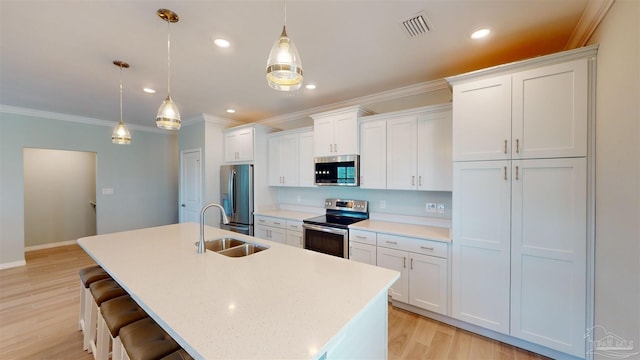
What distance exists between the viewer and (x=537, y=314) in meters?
1.90

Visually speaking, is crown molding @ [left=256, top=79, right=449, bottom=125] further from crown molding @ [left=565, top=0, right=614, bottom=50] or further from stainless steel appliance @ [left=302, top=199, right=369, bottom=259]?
stainless steel appliance @ [left=302, top=199, right=369, bottom=259]

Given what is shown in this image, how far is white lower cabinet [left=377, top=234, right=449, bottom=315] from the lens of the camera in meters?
2.35

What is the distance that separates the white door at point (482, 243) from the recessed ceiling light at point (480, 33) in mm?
1032

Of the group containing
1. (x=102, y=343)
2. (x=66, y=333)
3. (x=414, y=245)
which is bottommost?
(x=66, y=333)

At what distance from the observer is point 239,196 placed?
4.14 meters

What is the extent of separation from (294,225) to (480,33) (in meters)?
2.99

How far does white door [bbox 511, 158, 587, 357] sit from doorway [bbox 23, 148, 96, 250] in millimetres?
7670

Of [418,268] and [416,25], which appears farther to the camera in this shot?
[418,268]

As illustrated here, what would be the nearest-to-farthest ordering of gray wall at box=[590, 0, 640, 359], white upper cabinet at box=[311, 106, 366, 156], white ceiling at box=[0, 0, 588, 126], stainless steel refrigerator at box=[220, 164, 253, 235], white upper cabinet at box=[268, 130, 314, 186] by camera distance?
gray wall at box=[590, 0, 640, 359] → white ceiling at box=[0, 0, 588, 126] → white upper cabinet at box=[311, 106, 366, 156] → white upper cabinet at box=[268, 130, 314, 186] → stainless steel refrigerator at box=[220, 164, 253, 235]

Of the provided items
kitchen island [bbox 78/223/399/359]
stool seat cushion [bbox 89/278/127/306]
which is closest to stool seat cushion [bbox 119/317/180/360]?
kitchen island [bbox 78/223/399/359]

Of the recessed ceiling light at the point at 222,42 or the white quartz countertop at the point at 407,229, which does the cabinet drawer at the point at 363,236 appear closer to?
the white quartz countertop at the point at 407,229

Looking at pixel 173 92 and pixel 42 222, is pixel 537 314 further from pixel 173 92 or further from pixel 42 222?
pixel 42 222

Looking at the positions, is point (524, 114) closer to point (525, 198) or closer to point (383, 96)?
point (525, 198)

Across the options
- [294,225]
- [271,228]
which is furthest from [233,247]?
[271,228]
